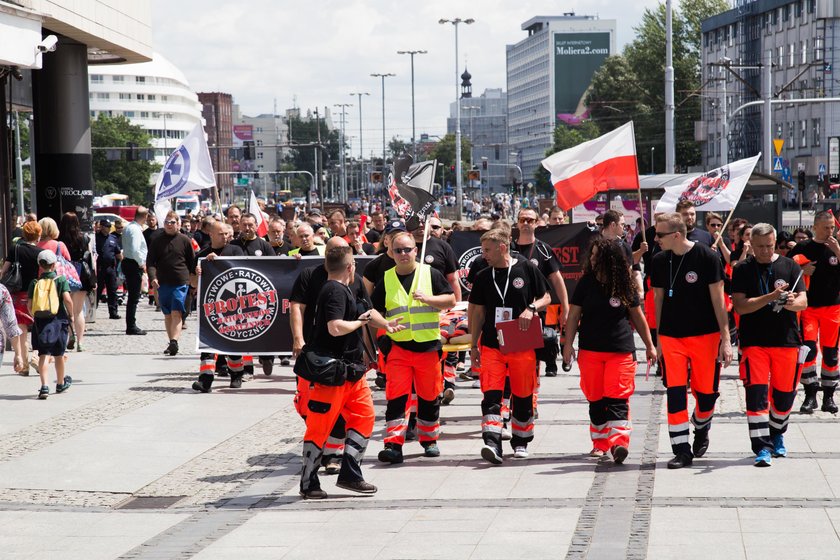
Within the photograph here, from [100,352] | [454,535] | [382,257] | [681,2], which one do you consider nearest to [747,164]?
[382,257]

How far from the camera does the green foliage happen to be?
9800 cm

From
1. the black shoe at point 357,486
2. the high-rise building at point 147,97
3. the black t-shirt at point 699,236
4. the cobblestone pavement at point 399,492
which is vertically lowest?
the cobblestone pavement at point 399,492

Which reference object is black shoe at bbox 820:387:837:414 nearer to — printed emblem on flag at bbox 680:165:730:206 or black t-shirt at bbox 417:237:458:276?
black t-shirt at bbox 417:237:458:276

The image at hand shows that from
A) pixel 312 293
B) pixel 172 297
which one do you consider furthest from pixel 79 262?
pixel 312 293

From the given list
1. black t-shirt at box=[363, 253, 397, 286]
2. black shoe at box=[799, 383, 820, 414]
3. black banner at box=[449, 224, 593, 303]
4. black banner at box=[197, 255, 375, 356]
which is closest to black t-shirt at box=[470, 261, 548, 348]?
black t-shirt at box=[363, 253, 397, 286]

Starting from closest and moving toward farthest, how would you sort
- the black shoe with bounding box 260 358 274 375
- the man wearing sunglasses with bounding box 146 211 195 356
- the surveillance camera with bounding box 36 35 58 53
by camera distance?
the black shoe with bounding box 260 358 274 375 < the man wearing sunglasses with bounding box 146 211 195 356 < the surveillance camera with bounding box 36 35 58 53

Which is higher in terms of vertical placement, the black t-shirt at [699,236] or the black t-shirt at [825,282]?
the black t-shirt at [699,236]

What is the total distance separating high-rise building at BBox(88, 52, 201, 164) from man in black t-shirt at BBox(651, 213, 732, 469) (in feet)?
555

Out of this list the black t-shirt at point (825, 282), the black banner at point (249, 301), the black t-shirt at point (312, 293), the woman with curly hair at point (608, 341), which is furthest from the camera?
the black banner at point (249, 301)

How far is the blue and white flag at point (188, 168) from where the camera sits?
690 inches

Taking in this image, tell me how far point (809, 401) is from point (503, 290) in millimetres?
3655

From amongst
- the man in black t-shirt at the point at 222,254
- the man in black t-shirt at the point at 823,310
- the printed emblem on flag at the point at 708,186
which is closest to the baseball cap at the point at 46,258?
the man in black t-shirt at the point at 222,254

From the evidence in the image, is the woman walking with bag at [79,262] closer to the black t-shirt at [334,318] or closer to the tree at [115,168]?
the black t-shirt at [334,318]

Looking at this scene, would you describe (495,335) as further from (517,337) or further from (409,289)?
(409,289)
